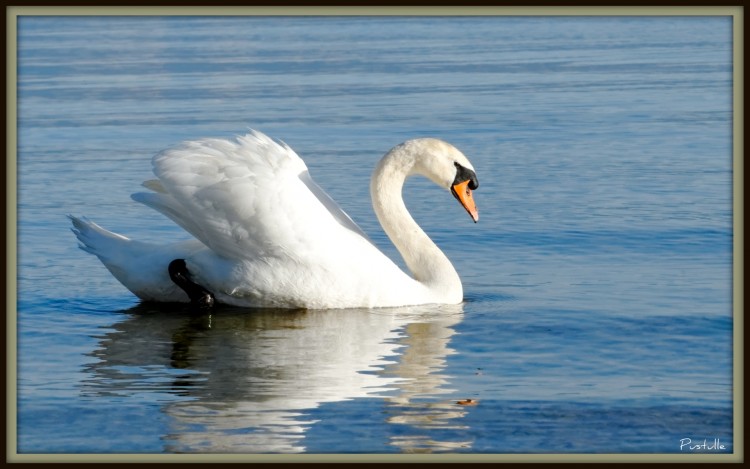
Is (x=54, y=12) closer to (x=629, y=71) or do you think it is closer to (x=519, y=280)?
(x=519, y=280)

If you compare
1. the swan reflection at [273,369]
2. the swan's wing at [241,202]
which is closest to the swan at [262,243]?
the swan's wing at [241,202]

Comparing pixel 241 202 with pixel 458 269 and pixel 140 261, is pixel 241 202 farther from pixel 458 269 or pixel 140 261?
pixel 458 269

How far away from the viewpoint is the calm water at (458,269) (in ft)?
25.6

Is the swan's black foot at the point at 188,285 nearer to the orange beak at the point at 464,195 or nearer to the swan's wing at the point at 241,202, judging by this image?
the swan's wing at the point at 241,202

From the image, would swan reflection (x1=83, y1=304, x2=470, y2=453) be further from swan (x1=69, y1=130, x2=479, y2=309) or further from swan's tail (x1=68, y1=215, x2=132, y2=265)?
swan's tail (x1=68, y1=215, x2=132, y2=265)

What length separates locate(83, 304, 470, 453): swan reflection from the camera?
760 centimetres

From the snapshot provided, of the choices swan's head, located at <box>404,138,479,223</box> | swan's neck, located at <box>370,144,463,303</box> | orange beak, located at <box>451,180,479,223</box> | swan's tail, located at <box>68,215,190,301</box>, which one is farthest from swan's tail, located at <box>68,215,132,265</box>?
orange beak, located at <box>451,180,479,223</box>

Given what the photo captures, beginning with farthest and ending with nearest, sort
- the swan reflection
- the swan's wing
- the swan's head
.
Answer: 1. the swan's head
2. the swan's wing
3. the swan reflection

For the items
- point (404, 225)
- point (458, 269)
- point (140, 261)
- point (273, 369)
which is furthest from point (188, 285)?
point (458, 269)

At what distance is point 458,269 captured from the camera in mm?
11719

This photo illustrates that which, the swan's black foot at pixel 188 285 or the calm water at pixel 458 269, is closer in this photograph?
the calm water at pixel 458 269

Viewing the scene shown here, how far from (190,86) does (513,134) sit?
280 inches

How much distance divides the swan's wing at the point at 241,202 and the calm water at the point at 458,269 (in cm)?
55

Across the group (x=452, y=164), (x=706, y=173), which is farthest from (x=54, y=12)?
(x=706, y=173)
